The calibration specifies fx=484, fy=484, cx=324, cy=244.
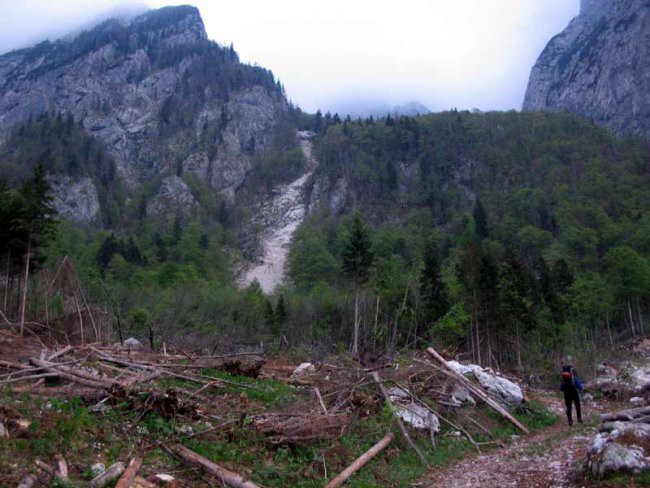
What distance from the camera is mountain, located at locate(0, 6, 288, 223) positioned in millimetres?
140250

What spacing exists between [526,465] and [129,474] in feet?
21.8

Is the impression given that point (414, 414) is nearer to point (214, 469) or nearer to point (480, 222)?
point (214, 469)

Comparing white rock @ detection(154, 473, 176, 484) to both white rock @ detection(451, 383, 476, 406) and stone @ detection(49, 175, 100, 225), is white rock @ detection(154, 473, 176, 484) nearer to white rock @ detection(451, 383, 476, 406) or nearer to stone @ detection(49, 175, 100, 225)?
white rock @ detection(451, 383, 476, 406)

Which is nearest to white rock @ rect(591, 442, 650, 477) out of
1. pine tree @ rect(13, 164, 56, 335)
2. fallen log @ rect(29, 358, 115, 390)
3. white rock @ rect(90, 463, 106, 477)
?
white rock @ rect(90, 463, 106, 477)

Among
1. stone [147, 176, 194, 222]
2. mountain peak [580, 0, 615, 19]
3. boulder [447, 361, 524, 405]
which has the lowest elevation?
boulder [447, 361, 524, 405]

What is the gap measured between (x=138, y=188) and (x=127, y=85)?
165 ft

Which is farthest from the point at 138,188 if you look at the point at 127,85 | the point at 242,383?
the point at 242,383

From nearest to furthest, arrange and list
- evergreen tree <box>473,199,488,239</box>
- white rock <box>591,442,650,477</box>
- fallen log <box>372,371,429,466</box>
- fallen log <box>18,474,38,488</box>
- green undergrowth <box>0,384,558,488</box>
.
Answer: fallen log <box>18,474,38,488</box> < white rock <box>591,442,650,477</box> < green undergrowth <box>0,384,558,488</box> < fallen log <box>372,371,429,466</box> < evergreen tree <box>473,199,488,239</box>

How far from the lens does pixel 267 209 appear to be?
135 meters

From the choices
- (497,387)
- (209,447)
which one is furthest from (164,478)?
(497,387)

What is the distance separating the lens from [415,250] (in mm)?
83812

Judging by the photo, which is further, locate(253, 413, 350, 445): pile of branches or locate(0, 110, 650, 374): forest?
locate(0, 110, 650, 374): forest

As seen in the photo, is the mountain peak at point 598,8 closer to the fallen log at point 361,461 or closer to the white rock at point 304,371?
the white rock at point 304,371

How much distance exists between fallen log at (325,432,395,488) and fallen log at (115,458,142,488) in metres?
2.91
